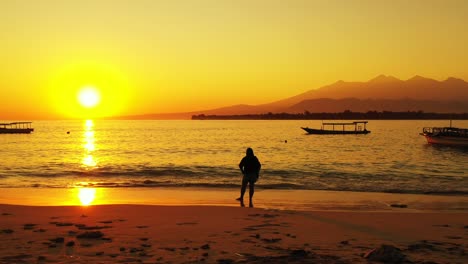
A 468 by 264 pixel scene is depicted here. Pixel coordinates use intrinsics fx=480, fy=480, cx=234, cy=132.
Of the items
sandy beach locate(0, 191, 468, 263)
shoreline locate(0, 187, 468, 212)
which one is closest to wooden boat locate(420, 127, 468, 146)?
shoreline locate(0, 187, 468, 212)

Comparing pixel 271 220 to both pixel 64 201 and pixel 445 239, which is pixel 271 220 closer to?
pixel 445 239

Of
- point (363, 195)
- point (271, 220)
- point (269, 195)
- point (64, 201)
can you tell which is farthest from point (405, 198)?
point (64, 201)

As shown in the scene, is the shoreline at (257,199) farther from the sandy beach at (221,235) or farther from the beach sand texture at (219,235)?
the beach sand texture at (219,235)

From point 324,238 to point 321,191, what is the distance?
12.7 metres

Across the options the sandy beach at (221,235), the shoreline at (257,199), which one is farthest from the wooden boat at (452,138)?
the sandy beach at (221,235)

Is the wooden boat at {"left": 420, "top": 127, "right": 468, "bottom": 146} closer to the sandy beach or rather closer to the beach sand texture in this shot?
the sandy beach

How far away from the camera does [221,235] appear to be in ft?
34.4

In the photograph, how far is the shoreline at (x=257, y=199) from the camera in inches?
667

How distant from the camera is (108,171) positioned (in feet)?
115

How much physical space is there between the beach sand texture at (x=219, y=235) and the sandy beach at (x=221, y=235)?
0.02m

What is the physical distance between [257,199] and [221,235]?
27.9ft

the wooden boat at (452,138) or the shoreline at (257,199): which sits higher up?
the wooden boat at (452,138)

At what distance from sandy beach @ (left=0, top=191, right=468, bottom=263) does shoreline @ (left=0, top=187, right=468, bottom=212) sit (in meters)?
2.25

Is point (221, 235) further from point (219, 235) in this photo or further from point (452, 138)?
point (452, 138)
